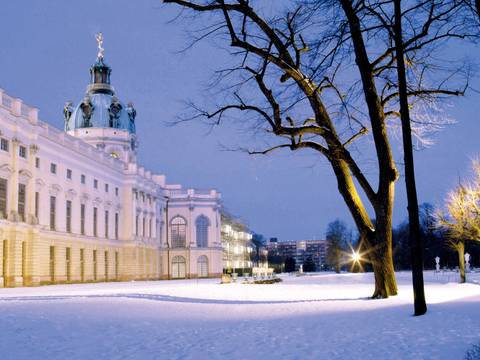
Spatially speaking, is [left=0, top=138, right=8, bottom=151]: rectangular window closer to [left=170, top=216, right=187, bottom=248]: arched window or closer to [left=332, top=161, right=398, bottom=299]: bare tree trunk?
[left=332, top=161, right=398, bottom=299]: bare tree trunk

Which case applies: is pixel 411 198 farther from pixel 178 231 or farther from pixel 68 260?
pixel 178 231

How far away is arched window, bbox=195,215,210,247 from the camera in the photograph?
97.1m

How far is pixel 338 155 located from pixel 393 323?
747 cm

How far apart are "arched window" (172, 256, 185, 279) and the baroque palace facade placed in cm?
16

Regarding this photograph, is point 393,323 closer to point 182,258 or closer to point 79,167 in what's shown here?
point 79,167

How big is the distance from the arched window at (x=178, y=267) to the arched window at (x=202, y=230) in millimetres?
3792

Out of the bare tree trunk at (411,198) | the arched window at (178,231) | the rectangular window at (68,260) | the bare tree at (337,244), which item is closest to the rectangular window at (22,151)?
the rectangular window at (68,260)

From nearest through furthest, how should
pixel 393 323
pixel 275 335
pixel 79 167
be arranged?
pixel 275 335 < pixel 393 323 < pixel 79 167

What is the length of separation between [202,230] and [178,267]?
271 inches

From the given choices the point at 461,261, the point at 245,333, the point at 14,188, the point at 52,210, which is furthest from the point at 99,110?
the point at 245,333

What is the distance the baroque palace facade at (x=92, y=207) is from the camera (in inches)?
1933

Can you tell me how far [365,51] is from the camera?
58.2 feet

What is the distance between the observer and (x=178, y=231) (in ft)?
319

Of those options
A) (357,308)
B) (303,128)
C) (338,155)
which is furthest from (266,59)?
(357,308)
